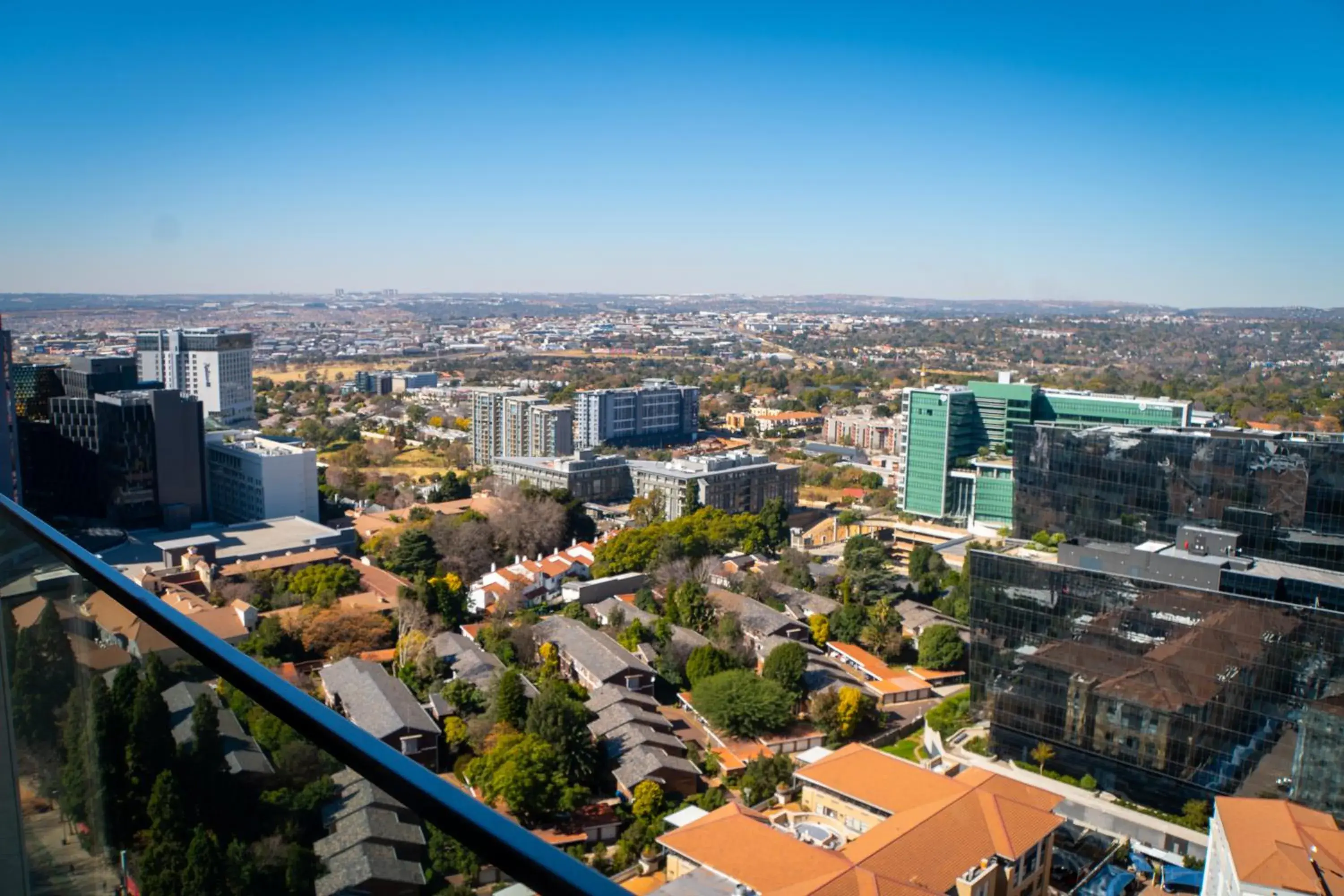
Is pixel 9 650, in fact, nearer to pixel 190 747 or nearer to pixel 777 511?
pixel 190 747

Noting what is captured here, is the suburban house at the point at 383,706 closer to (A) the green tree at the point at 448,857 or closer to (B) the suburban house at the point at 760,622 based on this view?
(B) the suburban house at the point at 760,622

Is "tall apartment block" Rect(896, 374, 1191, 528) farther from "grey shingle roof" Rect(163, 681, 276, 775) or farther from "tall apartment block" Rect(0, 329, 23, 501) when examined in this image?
"grey shingle roof" Rect(163, 681, 276, 775)

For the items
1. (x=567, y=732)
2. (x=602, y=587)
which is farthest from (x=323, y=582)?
(x=567, y=732)

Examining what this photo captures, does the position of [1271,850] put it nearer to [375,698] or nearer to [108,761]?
[375,698]

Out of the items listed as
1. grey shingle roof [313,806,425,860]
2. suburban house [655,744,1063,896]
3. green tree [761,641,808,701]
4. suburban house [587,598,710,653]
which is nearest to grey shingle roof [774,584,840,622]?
suburban house [587,598,710,653]

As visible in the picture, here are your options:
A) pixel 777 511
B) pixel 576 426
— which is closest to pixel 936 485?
pixel 777 511

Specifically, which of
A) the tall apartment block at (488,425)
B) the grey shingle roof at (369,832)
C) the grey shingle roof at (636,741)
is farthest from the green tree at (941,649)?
the tall apartment block at (488,425)

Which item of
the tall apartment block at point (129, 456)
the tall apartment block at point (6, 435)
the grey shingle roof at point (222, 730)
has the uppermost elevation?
the grey shingle roof at point (222, 730)
